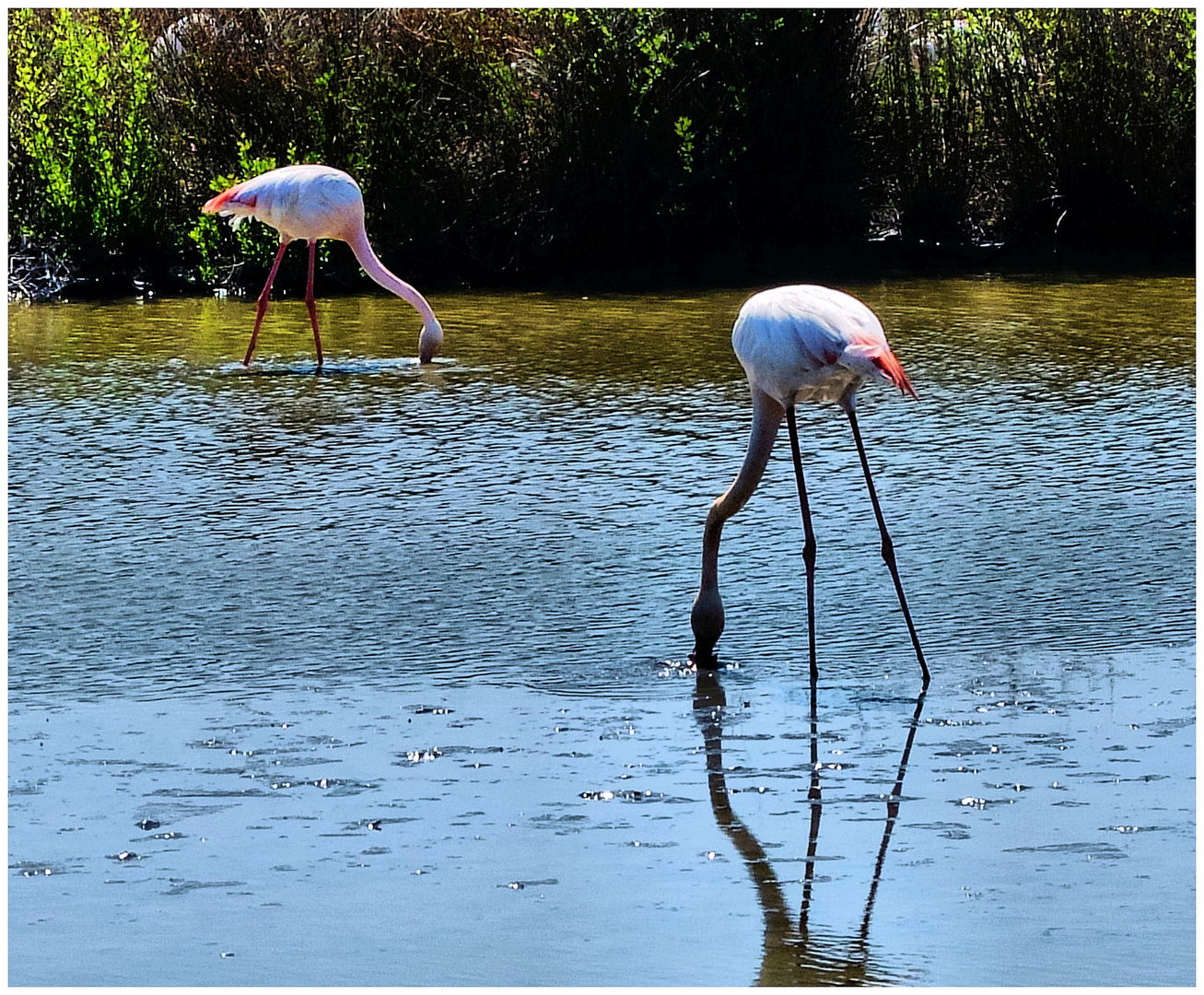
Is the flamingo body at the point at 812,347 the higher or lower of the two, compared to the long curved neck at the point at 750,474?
higher

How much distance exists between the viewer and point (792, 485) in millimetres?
6957

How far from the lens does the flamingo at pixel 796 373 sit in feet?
15.5

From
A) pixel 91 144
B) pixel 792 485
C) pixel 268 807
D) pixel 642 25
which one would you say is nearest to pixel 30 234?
pixel 91 144

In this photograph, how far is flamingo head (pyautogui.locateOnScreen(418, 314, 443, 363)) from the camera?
10.0m

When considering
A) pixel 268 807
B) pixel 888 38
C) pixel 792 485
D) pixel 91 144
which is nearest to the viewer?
pixel 268 807

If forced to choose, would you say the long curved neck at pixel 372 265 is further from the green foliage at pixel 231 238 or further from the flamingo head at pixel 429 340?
the green foliage at pixel 231 238

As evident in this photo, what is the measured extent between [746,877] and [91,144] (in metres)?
11.0

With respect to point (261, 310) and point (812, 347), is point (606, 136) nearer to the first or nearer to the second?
point (261, 310)

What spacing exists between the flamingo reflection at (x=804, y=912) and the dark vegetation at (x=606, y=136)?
31.8ft

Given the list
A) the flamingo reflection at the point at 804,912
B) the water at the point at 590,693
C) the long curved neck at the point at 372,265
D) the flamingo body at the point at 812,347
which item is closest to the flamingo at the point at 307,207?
the long curved neck at the point at 372,265

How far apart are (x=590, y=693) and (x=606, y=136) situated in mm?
9406

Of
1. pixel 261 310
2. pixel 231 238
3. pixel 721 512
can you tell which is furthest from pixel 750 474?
pixel 231 238

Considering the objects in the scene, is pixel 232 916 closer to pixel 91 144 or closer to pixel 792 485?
pixel 792 485

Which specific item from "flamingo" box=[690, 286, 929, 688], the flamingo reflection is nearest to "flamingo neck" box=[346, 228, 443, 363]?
"flamingo" box=[690, 286, 929, 688]
